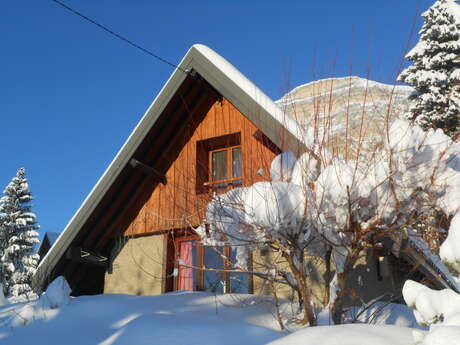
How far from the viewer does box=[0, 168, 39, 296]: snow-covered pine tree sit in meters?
23.5

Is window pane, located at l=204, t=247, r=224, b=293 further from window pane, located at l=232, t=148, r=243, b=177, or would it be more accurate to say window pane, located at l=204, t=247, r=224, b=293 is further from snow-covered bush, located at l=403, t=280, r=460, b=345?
snow-covered bush, located at l=403, t=280, r=460, b=345

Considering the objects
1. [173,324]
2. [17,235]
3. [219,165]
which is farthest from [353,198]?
[17,235]

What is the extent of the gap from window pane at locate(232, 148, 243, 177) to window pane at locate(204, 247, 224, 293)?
5.06 feet

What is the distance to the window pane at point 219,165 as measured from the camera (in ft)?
27.7

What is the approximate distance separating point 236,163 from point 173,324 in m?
4.17

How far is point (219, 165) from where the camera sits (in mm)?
8555

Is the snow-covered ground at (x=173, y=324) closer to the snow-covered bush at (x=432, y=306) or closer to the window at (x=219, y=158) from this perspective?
the snow-covered bush at (x=432, y=306)

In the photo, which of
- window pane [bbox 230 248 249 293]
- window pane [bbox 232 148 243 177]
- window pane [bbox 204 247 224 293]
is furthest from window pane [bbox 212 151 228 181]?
window pane [bbox 230 248 249 293]

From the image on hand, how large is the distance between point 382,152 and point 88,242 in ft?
20.8

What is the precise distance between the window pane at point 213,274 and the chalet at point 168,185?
0.02m

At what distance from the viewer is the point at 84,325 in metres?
5.54

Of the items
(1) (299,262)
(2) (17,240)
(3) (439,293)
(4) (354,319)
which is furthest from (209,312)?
(2) (17,240)

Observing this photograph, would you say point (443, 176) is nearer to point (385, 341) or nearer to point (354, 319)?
point (354, 319)

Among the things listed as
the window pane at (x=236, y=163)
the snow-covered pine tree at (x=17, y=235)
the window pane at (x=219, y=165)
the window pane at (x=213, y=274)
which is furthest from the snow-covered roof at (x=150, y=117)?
the snow-covered pine tree at (x=17, y=235)
